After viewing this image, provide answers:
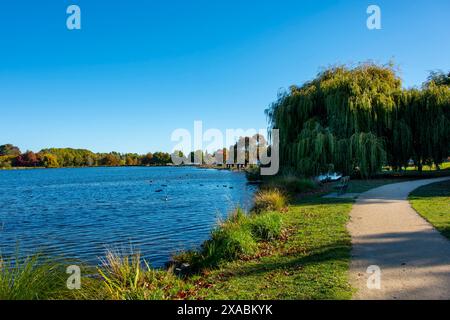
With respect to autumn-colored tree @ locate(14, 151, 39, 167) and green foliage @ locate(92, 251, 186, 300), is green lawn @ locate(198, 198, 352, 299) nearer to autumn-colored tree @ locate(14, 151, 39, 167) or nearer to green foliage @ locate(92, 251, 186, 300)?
green foliage @ locate(92, 251, 186, 300)

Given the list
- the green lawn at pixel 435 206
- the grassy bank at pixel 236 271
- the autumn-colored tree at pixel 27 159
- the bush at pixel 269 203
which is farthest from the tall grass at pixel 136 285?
the autumn-colored tree at pixel 27 159

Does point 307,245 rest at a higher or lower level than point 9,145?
lower

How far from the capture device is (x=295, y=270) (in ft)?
20.5

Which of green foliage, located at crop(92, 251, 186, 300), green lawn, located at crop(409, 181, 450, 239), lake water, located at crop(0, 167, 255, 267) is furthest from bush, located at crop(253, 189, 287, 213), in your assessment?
green foliage, located at crop(92, 251, 186, 300)

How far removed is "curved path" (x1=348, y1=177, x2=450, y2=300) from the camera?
4961mm

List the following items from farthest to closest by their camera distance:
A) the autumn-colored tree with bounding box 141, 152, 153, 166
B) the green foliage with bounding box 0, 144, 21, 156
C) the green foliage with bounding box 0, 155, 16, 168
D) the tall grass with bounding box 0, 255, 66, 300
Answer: the green foliage with bounding box 0, 144, 21, 156 < the autumn-colored tree with bounding box 141, 152, 153, 166 < the green foliage with bounding box 0, 155, 16, 168 < the tall grass with bounding box 0, 255, 66, 300

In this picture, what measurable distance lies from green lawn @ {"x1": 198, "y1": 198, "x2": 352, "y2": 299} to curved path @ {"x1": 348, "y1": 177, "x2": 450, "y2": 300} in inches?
11.2

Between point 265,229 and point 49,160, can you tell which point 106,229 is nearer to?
point 265,229

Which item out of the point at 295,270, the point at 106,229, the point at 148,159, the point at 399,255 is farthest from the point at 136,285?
the point at 148,159

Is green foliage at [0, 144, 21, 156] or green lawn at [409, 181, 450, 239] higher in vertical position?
green foliage at [0, 144, 21, 156]
